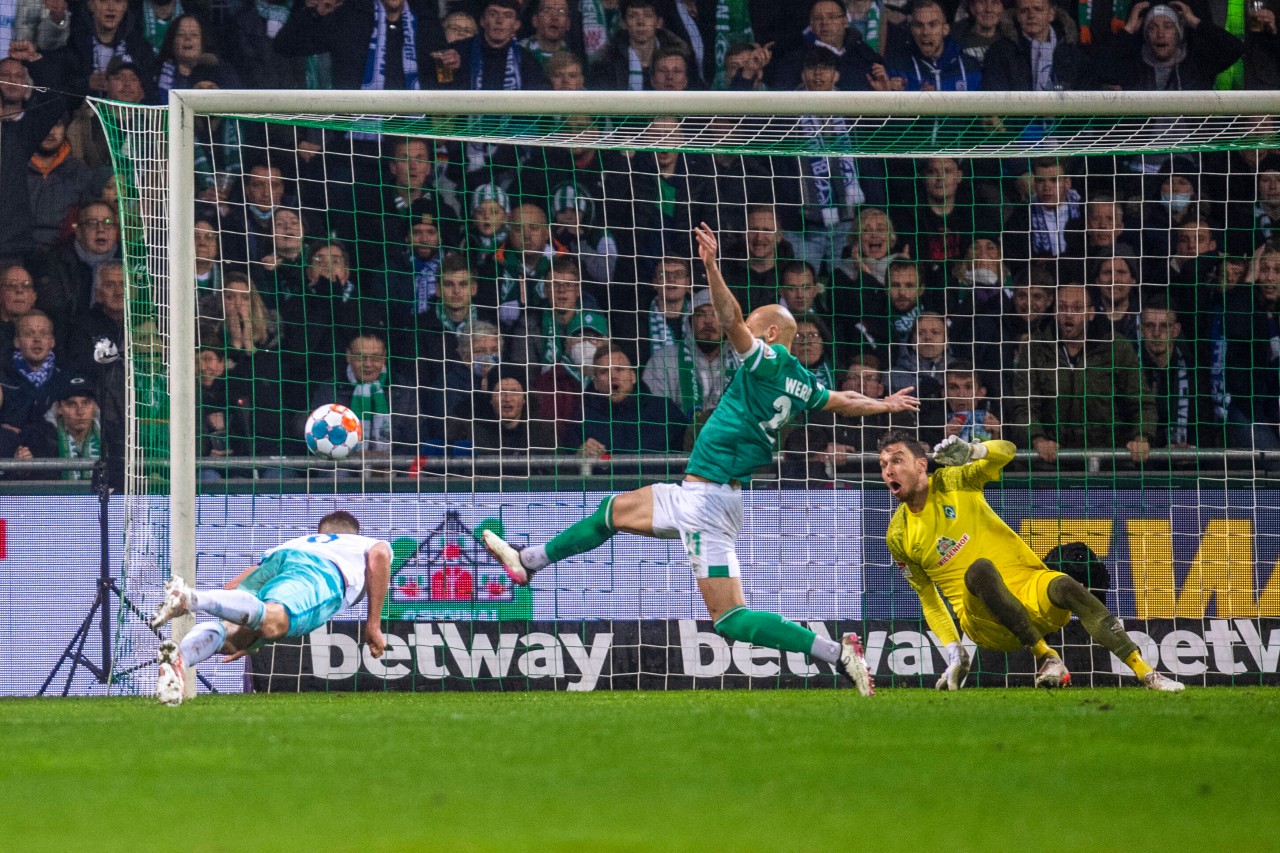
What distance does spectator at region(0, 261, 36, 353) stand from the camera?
37.6ft

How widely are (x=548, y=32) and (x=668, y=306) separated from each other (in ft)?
9.75

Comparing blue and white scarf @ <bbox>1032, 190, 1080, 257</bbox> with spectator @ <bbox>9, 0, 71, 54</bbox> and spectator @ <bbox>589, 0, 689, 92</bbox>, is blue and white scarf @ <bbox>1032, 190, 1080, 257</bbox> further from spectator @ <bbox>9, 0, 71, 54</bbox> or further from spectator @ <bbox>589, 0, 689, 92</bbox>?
spectator @ <bbox>9, 0, 71, 54</bbox>

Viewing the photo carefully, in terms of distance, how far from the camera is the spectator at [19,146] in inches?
468

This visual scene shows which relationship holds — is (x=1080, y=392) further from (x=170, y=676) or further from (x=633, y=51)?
(x=170, y=676)

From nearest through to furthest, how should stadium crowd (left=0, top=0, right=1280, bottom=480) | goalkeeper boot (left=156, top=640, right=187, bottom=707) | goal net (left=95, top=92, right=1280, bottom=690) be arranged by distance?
goalkeeper boot (left=156, top=640, right=187, bottom=707) → goal net (left=95, top=92, right=1280, bottom=690) → stadium crowd (left=0, top=0, right=1280, bottom=480)

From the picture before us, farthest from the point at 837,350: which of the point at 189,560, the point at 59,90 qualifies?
the point at 59,90

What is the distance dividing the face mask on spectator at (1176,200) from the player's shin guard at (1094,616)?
3945 millimetres

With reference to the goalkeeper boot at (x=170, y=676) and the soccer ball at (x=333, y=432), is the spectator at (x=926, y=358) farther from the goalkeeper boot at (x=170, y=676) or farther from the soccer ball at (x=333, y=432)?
the goalkeeper boot at (x=170, y=676)

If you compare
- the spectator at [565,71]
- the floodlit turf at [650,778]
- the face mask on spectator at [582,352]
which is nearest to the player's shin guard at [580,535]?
the floodlit turf at [650,778]

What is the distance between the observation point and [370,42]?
12.9 meters

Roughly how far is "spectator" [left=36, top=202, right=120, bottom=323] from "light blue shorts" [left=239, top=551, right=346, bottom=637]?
158 inches

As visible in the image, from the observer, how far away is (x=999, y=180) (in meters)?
11.9

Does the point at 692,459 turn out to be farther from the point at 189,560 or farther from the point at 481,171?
the point at 481,171

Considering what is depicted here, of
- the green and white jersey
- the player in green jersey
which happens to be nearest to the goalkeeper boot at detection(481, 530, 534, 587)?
the player in green jersey
